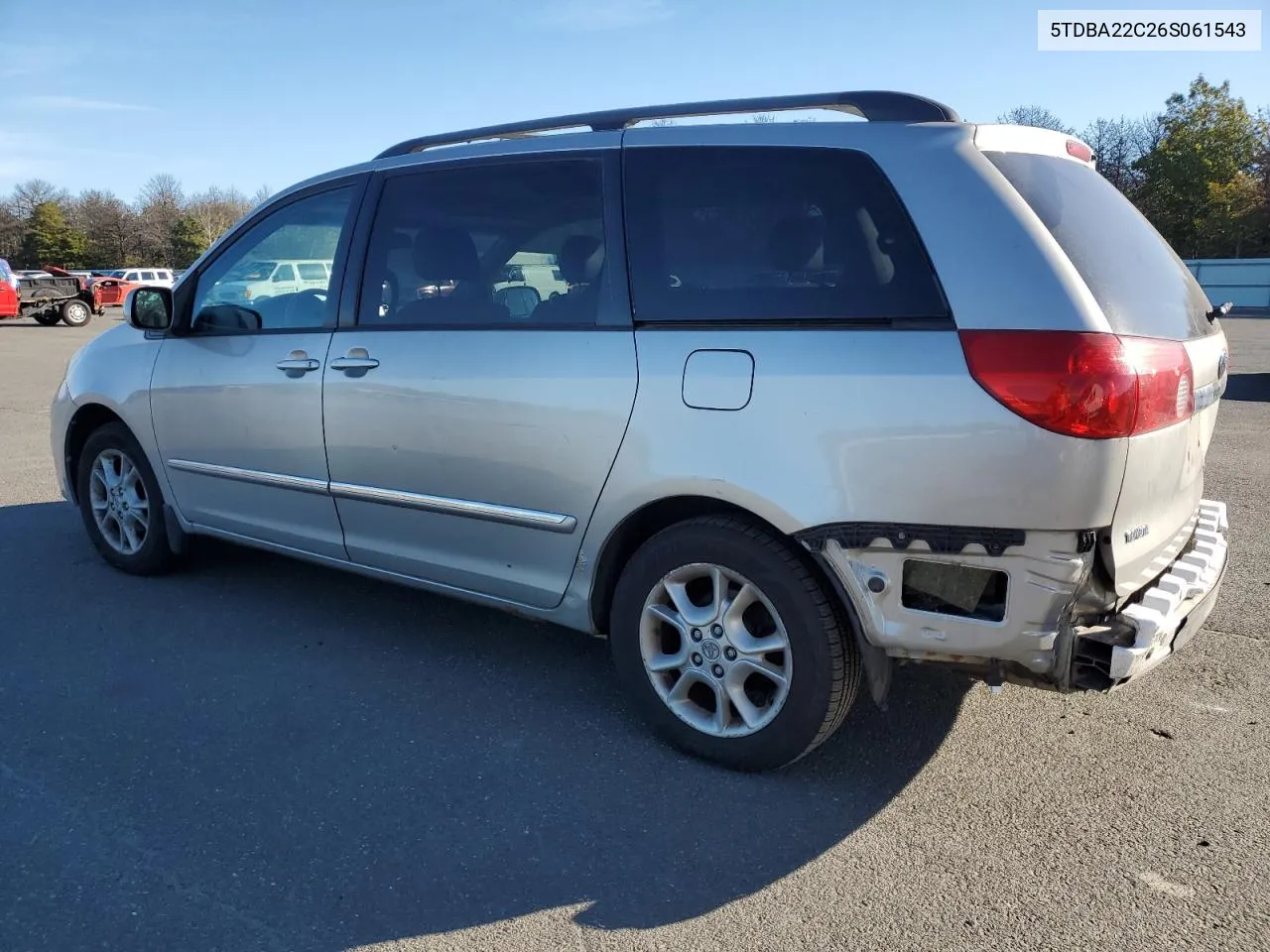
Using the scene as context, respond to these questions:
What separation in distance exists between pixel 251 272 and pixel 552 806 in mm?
2820

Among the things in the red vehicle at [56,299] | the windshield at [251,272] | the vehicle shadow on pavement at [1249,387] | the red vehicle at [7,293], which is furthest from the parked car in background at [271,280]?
the red vehicle at [56,299]

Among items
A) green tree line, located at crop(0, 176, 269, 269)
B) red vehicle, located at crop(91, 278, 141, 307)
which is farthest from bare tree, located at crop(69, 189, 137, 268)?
red vehicle, located at crop(91, 278, 141, 307)

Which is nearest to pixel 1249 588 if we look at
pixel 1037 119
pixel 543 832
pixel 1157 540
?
pixel 1157 540

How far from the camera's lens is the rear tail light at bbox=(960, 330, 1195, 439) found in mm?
2555

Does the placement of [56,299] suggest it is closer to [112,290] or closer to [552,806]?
[112,290]

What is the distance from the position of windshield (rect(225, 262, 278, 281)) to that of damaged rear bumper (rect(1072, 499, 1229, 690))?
3.53 m

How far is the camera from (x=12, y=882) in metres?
2.65

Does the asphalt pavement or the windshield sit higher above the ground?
the windshield

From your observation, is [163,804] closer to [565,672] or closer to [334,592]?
[565,672]

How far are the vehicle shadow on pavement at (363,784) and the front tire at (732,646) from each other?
6.2 inches

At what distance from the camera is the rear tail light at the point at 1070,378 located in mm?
2555

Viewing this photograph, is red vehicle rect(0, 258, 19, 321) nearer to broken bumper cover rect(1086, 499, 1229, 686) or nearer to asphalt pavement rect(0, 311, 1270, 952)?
asphalt pavement rect(0, 311, 1270, 952)

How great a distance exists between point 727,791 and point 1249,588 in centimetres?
309

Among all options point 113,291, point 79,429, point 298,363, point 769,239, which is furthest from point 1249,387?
point 113,291
